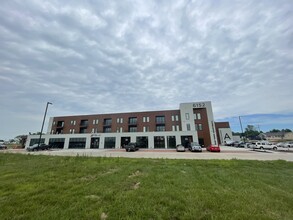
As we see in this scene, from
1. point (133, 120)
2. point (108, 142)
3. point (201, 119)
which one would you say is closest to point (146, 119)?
point (133, 120)

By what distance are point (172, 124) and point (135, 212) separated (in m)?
47.2

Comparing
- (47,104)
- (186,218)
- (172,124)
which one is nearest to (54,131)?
(47,104)

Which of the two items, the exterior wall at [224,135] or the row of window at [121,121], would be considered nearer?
the row of window at [121,121]

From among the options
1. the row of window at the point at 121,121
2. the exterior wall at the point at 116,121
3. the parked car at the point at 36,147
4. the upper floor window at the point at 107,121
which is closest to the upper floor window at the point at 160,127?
the exterior wall at the point at 116,121

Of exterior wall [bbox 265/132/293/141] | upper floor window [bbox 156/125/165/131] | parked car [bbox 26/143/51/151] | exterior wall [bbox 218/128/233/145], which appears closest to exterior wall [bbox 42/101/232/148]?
upper floor window [bbox 156/125/165/131]

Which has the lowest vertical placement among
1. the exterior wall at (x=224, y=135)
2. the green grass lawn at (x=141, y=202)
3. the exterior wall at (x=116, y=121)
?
the green grass lawn at (x=141, y=202)

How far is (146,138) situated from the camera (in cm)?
4281

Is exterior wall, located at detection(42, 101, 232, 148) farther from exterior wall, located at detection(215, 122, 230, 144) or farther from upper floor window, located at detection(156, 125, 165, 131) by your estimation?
exterior wall, located at detection(215, 122, 230, 144)

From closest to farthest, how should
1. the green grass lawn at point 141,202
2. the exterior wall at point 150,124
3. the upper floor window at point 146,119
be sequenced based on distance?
the green grass lawn at point 141,202 → the exterior wall at point 150,124 → the upper floor window at point 146,119

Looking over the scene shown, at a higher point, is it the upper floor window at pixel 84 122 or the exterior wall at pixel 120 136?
the upper floor window at pixel 84 122

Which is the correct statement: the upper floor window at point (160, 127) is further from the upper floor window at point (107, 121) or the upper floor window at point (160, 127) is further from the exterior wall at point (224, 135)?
the exterior wall at point (224, 135)

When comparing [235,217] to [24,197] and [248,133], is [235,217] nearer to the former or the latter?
[24,197]

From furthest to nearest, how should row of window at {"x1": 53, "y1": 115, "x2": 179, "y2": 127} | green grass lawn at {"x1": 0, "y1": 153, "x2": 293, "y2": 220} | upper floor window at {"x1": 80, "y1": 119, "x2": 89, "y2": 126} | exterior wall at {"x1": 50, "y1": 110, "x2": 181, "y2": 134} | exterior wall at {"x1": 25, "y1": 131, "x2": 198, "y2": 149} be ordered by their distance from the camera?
1. upper floor window at {"x1": 80, "y1": 119, "x2": 89, "y2": 126}
2. row of window at {"x1": 53, "y1": 115, "x2": 179, "y2": 127}
3. exterior wall at {"x1": 50, "y1": 110, "x2": 181, "y2": 134}
4. exterior wall at {"x1": 25, "y1": 131, "x2": 198, "y2": 149}
5. green grass lawn at {"x1": 0, "y1": 153, "x2": 293, "y2": 220}

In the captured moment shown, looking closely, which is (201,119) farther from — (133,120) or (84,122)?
(84,122)
